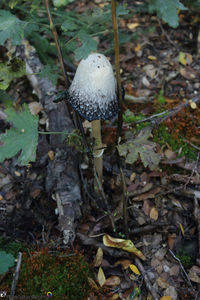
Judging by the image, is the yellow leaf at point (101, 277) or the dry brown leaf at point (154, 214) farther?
the dry brown leaf at point (154, 214)

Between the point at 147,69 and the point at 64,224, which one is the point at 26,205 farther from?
the point at 147,69

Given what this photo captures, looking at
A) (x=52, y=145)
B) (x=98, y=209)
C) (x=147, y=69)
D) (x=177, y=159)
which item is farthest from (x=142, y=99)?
(x=98, y=209)

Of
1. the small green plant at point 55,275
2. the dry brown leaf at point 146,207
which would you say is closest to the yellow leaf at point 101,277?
the small green plant at point 55,275

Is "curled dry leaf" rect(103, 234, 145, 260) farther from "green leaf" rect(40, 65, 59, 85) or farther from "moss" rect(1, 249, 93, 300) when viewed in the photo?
"green leaf" rect(40, 65, 59, 85)

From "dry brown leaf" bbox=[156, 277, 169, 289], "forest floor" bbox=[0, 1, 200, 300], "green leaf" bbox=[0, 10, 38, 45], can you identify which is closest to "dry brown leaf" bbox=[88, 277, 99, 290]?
"forest floor" bbox=[0, 1, 200, 300]

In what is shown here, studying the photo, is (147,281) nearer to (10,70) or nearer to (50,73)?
(50,73)

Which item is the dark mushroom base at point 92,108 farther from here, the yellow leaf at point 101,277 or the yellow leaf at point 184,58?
the yellow leaf at point 184,58
